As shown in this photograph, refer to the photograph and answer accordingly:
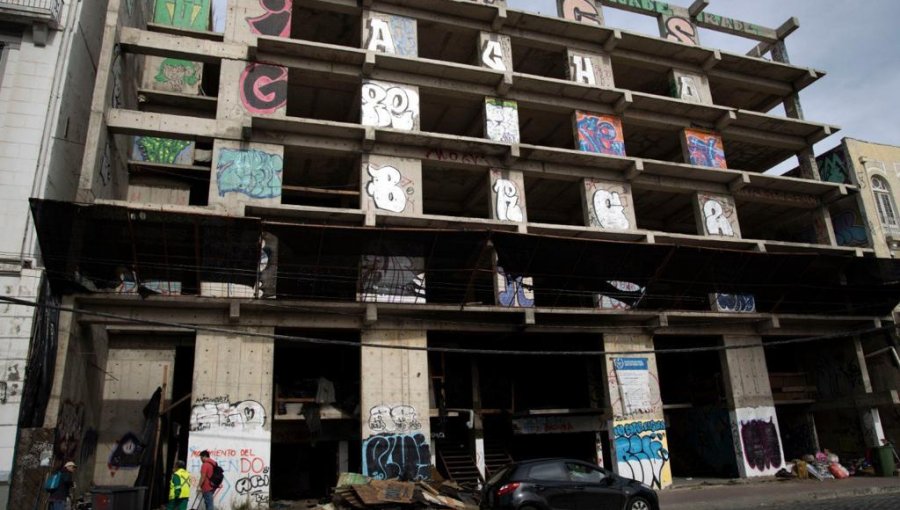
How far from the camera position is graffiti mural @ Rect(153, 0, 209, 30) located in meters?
23.0

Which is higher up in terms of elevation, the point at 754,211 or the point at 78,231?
the point at 754,211

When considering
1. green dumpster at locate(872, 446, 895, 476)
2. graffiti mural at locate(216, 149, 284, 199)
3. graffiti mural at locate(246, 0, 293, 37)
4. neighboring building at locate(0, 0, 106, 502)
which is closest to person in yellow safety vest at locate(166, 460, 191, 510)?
neighboring building at locate(0, 0, 106, 502)

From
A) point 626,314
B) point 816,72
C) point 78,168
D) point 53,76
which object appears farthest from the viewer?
point 816,72

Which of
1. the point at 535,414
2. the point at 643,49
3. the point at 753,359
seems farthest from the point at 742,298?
the point at 643,49

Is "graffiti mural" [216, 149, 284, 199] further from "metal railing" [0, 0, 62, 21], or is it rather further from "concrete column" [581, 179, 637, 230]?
"concrete column" [581, 179, 637, 230]

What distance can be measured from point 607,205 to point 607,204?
0.14ft

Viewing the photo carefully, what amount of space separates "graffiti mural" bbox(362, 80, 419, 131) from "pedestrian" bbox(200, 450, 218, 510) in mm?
11117

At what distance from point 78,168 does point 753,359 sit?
76.6 ft

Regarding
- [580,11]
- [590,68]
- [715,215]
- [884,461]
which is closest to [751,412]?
[884,461]

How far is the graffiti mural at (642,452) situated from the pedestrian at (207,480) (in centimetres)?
1201

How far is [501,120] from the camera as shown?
2183 cm

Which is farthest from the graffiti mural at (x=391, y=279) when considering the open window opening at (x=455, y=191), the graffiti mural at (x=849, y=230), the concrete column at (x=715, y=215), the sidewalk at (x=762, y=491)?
the graffiti mural at (x=849, y=230)

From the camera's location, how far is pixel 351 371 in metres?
21.0

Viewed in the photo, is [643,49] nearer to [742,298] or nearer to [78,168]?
[742,298]
